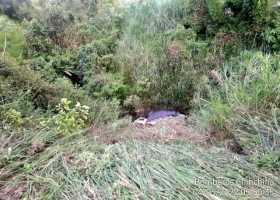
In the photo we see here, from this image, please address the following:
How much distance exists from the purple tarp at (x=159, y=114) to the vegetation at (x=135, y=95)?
0.41 ft

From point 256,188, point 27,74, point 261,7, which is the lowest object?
point 256,188

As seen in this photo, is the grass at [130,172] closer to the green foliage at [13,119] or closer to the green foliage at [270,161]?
the green foliage at [270,161]

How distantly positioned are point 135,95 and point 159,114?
1.16 feet

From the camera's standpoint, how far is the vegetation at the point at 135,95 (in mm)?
3164

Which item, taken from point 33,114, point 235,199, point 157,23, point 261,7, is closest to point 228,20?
point 261,7

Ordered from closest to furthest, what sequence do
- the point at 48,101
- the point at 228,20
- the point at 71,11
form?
Result: the point at 48,101 < the point at 228,20 < the point at 71,11

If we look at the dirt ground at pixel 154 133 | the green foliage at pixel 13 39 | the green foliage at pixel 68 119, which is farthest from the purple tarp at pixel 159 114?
the green foliage at pixel 13 39

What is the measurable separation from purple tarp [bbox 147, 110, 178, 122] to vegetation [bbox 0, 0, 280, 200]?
0.12 meters

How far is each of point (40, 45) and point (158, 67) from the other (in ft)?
5.64

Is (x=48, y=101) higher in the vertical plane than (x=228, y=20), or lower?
lower

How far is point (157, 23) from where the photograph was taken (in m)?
6.05

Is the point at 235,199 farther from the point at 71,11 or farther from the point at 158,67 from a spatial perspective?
the point at 71,11

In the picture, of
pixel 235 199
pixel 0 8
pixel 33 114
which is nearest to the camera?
pixel 235 199

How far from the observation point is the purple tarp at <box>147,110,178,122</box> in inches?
191
